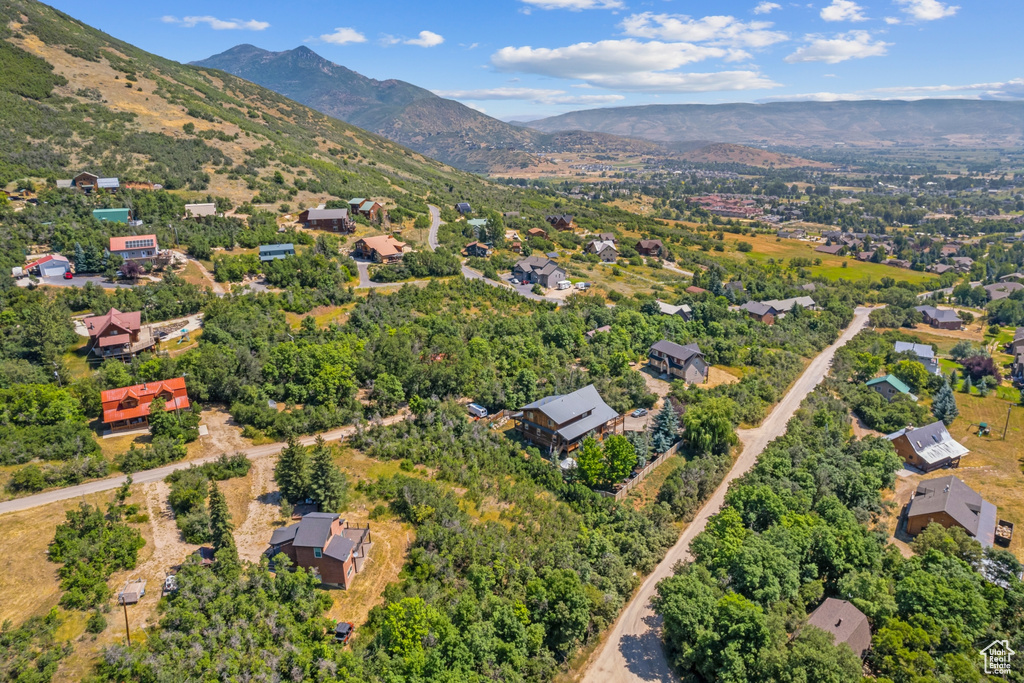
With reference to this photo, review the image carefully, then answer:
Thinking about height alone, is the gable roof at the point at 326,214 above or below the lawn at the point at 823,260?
above

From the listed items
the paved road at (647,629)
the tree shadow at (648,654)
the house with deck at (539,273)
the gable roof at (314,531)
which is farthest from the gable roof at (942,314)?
the gable roof at (314,531)

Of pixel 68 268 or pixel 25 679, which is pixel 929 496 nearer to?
pixel 25 679

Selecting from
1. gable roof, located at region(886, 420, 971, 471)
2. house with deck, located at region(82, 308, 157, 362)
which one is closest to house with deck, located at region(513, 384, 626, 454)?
gable roof, located at region(886, 420, 971, 471)

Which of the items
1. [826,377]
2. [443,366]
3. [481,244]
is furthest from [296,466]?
[481,244]

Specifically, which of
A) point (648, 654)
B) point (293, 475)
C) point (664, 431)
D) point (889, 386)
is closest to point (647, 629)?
point (648, 654)

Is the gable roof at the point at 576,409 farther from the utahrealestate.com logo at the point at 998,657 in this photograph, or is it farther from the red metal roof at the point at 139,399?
the red metal roof at the point at 139,399

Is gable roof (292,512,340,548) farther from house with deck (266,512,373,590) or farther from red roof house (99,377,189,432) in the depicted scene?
red roof house (99,377,189,432)
